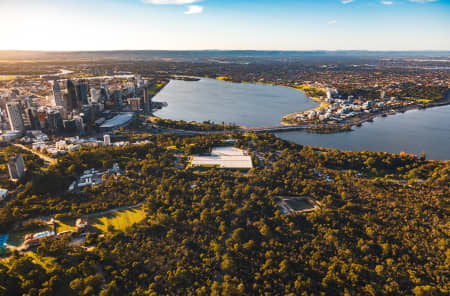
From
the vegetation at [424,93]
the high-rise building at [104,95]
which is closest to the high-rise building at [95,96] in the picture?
the high-rise building at [104,95]

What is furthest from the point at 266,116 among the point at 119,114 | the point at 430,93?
the point at 430,93

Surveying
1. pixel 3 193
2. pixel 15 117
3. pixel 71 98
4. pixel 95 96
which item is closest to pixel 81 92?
pixel 71 98

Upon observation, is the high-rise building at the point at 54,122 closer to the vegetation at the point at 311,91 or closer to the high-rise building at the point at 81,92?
the high-rise building at the point at 81,92

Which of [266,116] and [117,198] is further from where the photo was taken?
[266,116]

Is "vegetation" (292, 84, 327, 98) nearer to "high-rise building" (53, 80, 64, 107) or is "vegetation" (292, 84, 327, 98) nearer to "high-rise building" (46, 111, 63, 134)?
"high-rise building" (46, 111, 63, 134)

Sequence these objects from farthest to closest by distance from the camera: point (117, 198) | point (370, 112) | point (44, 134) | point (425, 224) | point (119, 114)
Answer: point (370, 112)
point (119, 114)
point (44, 134)
point (117, 198)
point (425, 224)

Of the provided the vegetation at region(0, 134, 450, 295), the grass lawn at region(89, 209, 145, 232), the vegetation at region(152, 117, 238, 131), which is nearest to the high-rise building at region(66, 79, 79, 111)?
the vegetation at region(152, 117, 238, 131)

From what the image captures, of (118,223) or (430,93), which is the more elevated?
(430,93)

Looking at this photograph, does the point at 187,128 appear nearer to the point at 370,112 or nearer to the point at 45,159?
the point at 45,159
